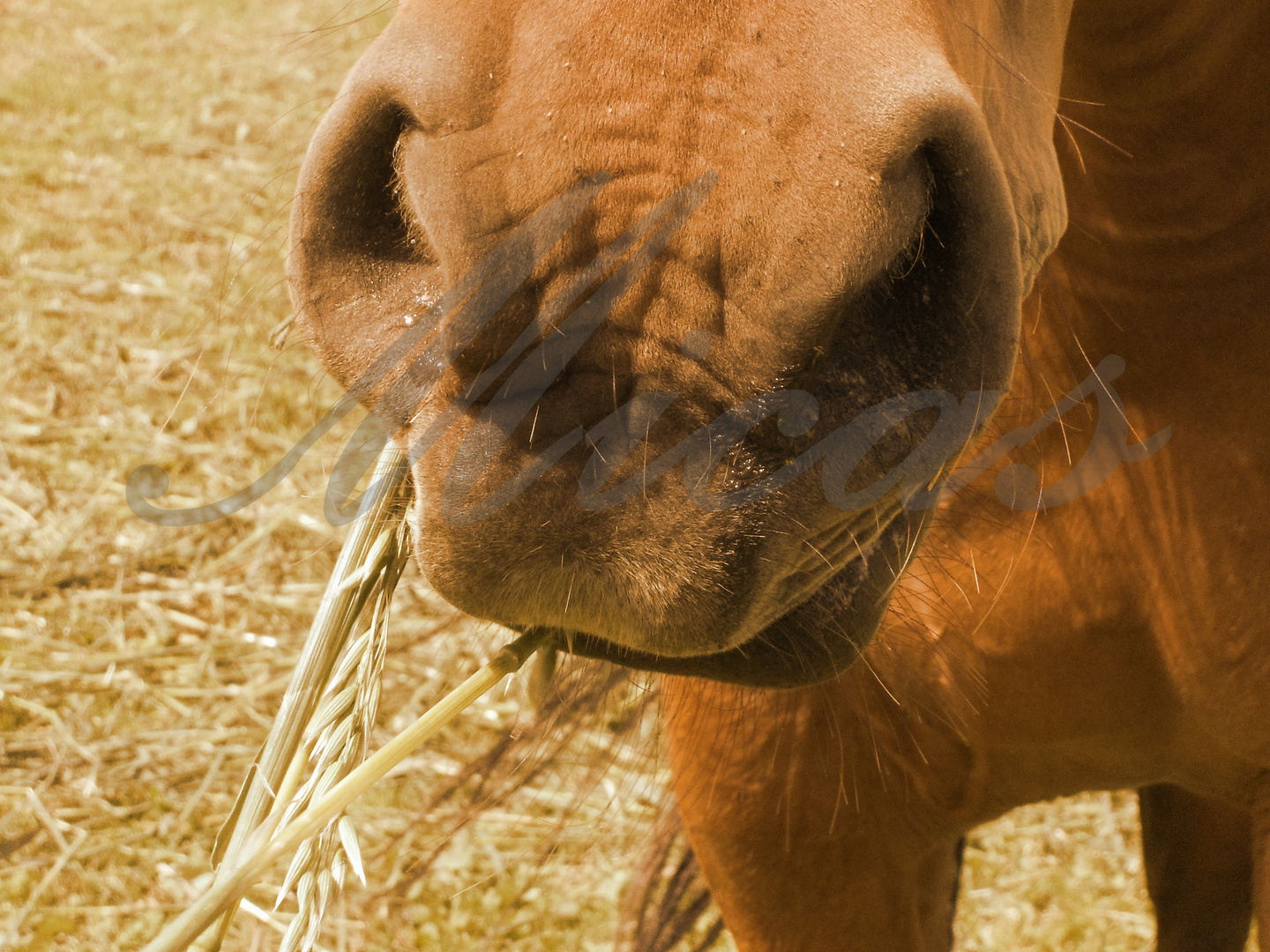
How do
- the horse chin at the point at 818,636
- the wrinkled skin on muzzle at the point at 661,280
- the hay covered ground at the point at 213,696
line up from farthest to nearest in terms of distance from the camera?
the hay covered ground at the point at 213,696
the horse chin at the point at 818,636
the wrinkled skin on muzzle at the point at 661,280

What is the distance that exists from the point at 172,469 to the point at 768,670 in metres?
2.01

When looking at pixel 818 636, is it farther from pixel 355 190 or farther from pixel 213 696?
pixel 213 696

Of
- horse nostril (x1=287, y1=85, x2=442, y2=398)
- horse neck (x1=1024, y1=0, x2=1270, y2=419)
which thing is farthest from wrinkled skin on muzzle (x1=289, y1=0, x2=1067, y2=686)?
horse neck (x1=1024, y1=0, x2=1270, y2=419)

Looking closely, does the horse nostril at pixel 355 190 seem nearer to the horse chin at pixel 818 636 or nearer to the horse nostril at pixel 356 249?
the horse nostril at pixel 356 249

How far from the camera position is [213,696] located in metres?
2.05

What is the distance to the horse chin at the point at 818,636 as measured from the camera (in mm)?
784

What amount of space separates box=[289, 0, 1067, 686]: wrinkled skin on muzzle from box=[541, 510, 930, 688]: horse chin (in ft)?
0.22

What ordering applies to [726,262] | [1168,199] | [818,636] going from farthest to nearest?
[1168,199] → [818,636] → [726,262]

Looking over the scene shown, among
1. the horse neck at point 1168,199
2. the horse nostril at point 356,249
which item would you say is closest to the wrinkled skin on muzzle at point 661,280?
A: the horse nostril at point 356,249

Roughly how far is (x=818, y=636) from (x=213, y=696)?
5.00 ft

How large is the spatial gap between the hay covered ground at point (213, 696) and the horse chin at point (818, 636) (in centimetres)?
35

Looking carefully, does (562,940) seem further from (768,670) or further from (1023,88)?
(1023,88)

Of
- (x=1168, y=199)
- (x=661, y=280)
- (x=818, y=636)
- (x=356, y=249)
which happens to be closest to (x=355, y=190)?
(x=356, y=249)

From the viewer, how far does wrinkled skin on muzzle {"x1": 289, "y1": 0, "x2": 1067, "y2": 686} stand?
59 cm
